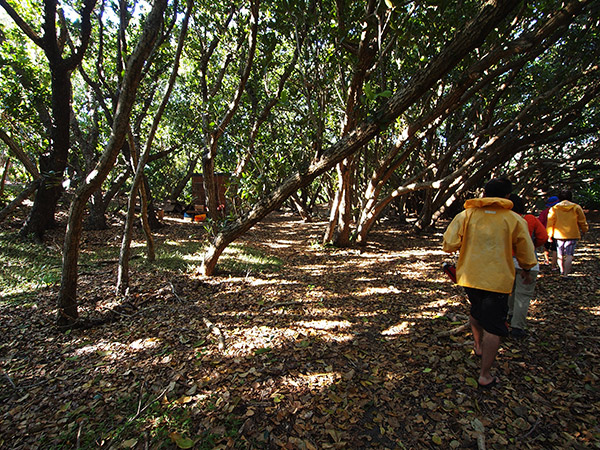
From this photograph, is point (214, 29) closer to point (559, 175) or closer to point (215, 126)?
point (215, 126)

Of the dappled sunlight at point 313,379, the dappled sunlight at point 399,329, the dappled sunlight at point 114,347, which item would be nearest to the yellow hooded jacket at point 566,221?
the dappled sunlight at point 399,329

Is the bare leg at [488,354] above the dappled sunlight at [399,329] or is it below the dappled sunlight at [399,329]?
above

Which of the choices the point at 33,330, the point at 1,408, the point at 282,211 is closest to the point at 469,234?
the point at 1,408

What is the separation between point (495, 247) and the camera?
262 centimetres

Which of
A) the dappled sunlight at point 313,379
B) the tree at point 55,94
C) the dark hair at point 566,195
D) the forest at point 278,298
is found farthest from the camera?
the tree at point 55,94

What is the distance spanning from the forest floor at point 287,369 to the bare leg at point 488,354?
0.38ft

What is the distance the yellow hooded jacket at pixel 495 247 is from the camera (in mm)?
2592

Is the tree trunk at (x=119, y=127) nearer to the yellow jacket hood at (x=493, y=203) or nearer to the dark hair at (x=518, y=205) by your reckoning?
the yellow jacket hood at (x=493, y=203)

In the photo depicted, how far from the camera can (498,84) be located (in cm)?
816

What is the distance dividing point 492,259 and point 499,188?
2.33 ft

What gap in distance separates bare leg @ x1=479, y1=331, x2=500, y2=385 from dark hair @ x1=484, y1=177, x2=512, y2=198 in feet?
4.41

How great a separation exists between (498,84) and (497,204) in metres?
7.80

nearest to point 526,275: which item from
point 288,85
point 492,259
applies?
point 492,259

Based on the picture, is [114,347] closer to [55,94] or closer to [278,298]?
[278,298]
